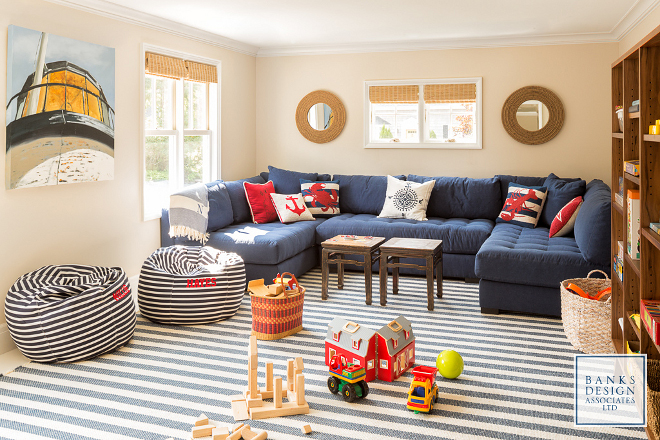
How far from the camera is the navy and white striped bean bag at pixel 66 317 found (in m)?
3.13

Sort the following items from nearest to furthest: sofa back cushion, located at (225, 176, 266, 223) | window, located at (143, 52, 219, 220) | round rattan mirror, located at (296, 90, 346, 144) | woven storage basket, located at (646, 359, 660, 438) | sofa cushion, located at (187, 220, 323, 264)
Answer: woven storage basket, located at (646, 359, 660, 438)
sofa cushion, located at (187, 220, 323, 264)
window, located at (143, 52, 219, 220)
sofa back cushion, located at (225, 176, 266, 223)
round rattan mirror, located at (296, 90, 346, 144)

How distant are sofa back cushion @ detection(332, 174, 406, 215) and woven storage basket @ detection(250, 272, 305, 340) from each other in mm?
2454

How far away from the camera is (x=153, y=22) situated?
4.66 meters

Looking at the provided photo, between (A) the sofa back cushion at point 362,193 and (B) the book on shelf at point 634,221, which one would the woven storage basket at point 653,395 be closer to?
(B) the book on shelf at point 634,221

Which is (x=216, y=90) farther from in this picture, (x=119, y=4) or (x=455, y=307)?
(x=455, y=307)

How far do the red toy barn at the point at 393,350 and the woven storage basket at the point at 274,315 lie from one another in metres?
0.81

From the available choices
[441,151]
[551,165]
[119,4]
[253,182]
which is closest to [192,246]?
[253,182]

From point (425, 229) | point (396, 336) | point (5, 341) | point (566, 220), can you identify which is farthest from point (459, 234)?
point (5, 341)

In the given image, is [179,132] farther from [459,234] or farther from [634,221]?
[634,221]

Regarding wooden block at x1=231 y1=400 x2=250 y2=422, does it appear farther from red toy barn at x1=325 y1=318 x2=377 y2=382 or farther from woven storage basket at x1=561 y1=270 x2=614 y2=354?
woven storage basket at x1=561 y1=270 x2=614 y2=354

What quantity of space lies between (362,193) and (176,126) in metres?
2.01

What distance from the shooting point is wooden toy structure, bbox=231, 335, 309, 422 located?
259cm

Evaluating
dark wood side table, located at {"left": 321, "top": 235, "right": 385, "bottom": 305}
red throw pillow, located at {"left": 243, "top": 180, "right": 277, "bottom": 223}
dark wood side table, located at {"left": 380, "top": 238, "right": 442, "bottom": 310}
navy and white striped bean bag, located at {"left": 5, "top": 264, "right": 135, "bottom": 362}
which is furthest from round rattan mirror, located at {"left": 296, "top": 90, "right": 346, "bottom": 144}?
navy and white striped bean bag, located at {"left": 5, "top": 264, "right": 135, "bottom": 362}

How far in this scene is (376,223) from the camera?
5305mm
